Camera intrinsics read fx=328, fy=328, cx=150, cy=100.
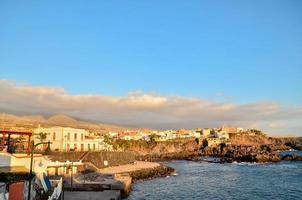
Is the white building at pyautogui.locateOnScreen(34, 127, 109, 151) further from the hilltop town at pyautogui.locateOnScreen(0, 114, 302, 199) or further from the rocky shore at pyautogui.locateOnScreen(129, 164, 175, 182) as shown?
the rocky shore at pyautogui.locateOnScreen(129, 164, 175, 182)

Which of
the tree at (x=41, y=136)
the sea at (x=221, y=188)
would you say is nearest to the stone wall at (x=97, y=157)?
the tree at (x=41, y=136)

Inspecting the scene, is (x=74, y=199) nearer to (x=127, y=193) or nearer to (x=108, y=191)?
(x=108, y=191)

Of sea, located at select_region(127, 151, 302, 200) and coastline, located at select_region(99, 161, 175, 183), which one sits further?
coastline, located at select_region(99, 161, 175, 183)

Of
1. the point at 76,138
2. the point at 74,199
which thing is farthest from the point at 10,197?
the point at 76,138

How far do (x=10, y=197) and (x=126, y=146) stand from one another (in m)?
123

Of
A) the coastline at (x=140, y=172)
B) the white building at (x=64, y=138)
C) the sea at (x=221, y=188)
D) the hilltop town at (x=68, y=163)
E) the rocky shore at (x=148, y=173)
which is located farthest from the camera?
the white building at (x=64, y=138)

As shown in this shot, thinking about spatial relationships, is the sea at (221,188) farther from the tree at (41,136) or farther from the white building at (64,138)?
the tree at (41,136)

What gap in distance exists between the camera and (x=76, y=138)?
7325cm

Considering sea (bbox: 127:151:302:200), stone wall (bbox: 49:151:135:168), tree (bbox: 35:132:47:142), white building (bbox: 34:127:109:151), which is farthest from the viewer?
tree (bbox: 35:132:47:142)

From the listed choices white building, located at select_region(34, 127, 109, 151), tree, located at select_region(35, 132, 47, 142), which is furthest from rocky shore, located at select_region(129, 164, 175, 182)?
tree, located at select_region(35, 132, 47, 142)

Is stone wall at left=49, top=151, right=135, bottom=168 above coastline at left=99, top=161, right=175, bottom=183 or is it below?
above

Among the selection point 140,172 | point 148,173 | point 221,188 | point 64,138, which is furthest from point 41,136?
point 221,188

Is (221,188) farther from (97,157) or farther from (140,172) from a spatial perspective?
(97,157)

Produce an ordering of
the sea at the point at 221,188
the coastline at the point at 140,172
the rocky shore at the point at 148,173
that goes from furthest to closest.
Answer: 1. the rocky shore at the point at 148,173
2. the coastline at the point at 140,172
3. the sea at the point at 221,188
